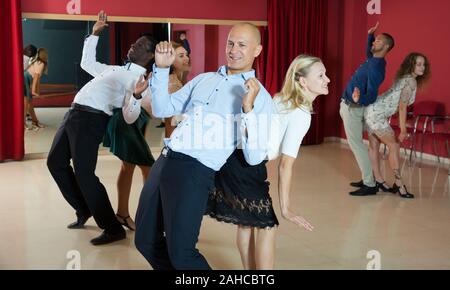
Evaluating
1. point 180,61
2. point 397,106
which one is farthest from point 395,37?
point 180,61

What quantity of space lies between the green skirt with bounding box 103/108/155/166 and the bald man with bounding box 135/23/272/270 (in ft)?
4.22

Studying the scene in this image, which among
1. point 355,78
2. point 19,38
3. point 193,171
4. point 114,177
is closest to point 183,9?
point 19,38

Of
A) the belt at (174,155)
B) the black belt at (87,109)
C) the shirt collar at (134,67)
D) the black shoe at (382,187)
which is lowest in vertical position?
the black shoe at (382,187)

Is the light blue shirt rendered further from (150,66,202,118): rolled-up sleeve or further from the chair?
the chair

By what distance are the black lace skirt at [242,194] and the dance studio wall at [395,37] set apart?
202 inches

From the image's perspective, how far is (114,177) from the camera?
20.0ft

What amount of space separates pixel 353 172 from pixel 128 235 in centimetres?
331

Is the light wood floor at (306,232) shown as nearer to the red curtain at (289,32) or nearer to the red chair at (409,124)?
the red chair at (409,124)

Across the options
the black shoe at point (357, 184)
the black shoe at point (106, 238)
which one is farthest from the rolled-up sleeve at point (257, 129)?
the black shoe at point (357, 184)

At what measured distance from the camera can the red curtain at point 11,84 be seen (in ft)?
22.0

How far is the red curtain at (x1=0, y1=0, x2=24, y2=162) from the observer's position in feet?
22.0

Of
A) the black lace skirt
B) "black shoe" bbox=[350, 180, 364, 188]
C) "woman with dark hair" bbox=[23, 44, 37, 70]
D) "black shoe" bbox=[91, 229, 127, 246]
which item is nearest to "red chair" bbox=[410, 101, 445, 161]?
"black shoe" bbox=[350, 180, 364, 188]

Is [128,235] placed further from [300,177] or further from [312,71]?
[300,177]

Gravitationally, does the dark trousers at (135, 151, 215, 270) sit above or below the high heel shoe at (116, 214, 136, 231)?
above
